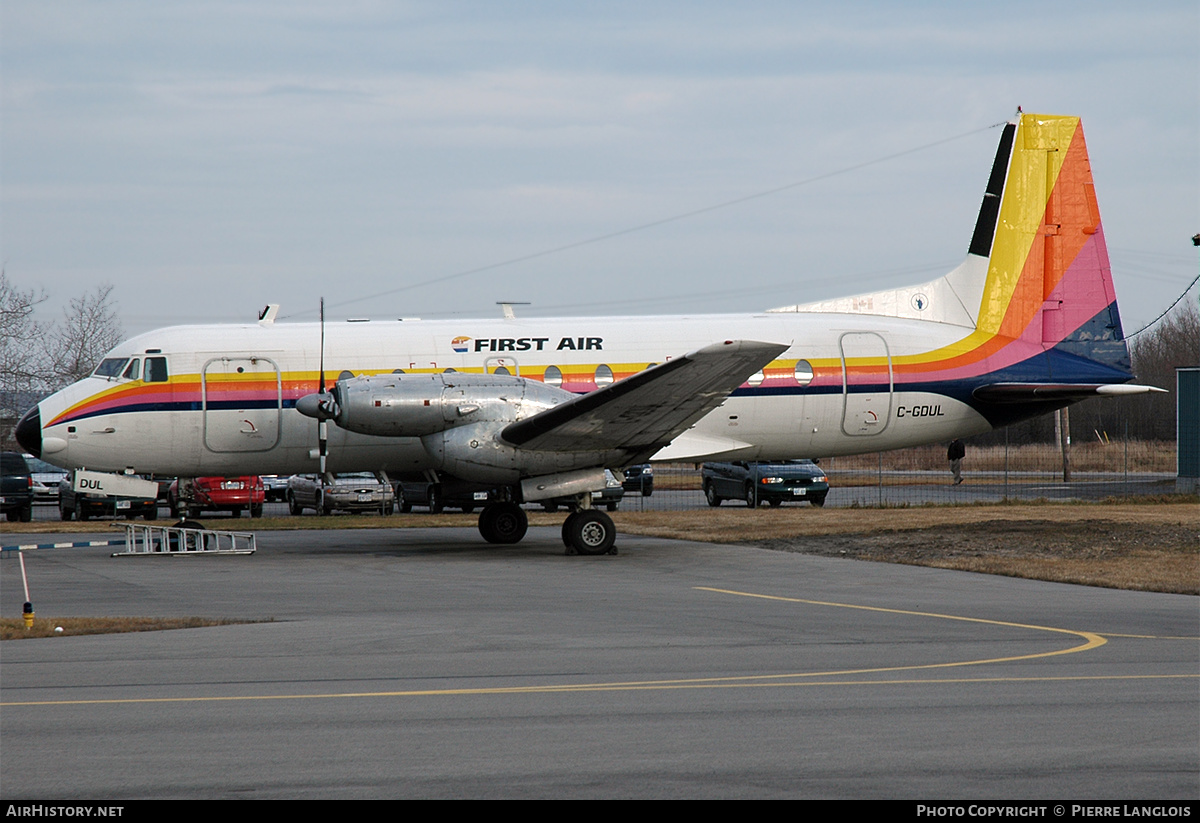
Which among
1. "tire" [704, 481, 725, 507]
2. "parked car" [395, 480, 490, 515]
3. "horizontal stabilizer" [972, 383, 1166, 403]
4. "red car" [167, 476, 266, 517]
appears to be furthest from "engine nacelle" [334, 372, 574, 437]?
"tire" [704, 481, 725, 507]

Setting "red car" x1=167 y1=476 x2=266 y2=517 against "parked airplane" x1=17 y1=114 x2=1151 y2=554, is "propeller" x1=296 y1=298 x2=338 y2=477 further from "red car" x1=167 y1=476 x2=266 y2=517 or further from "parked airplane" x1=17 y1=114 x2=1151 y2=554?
"red car" x1=167 y1=476 x2=266 y2=517

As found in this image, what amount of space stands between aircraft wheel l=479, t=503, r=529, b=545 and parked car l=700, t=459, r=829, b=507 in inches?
457

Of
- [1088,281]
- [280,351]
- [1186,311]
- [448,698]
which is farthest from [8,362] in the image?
[1186,311]

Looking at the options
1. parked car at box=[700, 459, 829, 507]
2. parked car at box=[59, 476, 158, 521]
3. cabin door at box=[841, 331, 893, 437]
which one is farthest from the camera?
parked car at box=[59, 476, 158, 521]

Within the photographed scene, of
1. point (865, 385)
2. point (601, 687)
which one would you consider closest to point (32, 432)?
point (865, 385)

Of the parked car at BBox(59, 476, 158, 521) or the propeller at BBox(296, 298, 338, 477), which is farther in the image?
the parked car at BBox(59, 476, 158, 521)

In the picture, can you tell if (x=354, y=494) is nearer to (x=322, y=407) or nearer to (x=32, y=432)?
(x=32, y=432)

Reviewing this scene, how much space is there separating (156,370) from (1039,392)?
1510 cm

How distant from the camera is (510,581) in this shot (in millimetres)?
14227

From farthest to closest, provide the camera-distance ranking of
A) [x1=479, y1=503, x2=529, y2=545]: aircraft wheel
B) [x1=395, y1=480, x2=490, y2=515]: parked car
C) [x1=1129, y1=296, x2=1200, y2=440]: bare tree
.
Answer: [x1=1129, y1=296, x2=1200, y2=440]: bare tree → [x1=395, y1=480, x2=490, y2=515]: parked car → [x1=479, y1=503, x2=529, y2=545]: aircraft wheel

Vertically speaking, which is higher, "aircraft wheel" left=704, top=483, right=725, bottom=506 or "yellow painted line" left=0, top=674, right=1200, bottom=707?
"aircraft wheel" left=704, top=483, right=725, bottom=506

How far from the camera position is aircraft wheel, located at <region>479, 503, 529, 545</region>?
19875 millimetres

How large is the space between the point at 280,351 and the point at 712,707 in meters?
13.9
